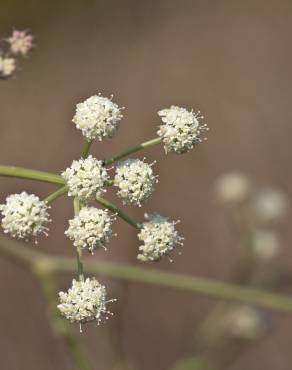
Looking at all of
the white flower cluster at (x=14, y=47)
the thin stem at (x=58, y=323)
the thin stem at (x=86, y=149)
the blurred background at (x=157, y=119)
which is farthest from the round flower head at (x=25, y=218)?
the blurred background at (x=157, y=119)

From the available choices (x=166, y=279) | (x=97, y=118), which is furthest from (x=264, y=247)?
(x=97, y=118)

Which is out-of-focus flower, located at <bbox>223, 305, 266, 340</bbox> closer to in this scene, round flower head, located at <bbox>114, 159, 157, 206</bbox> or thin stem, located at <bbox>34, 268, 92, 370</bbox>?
thin stem, located at <bbox>34, 268, 92, 370</bbox>

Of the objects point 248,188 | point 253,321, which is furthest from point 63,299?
point 248,188

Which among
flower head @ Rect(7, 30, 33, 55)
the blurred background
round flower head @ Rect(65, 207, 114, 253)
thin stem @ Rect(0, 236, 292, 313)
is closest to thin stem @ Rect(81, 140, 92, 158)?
round flower head @ Rect(65, 207, 114, 253)

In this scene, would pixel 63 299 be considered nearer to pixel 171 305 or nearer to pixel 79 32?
pixel 171 305

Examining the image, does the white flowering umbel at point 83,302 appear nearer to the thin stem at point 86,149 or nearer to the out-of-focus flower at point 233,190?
the thin stem at point 86,149

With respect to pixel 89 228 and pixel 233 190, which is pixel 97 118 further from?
pixel 233 190
